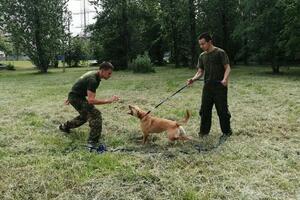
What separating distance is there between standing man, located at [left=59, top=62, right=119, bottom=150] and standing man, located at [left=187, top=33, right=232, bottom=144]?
5.30 feet

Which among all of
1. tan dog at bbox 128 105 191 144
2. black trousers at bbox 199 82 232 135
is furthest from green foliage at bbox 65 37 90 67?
tan dog at bbox 128 105 191 144

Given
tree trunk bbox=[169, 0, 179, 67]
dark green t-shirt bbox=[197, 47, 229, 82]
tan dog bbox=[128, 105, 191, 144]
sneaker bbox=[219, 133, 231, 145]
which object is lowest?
sneaker bbox=[219, 133, 231, 145]

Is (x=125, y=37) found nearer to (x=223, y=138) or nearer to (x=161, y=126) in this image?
(x=223, y=138)

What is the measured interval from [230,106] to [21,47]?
25161mm

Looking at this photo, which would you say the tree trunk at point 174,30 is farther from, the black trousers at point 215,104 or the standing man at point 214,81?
the black trousers at point 215,104

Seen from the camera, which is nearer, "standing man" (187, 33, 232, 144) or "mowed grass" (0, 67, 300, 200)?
"mowed grass" (0, 67, 300, 200)

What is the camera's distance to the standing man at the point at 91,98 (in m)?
6.82

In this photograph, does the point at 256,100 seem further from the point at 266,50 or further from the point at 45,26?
the point at 45,26

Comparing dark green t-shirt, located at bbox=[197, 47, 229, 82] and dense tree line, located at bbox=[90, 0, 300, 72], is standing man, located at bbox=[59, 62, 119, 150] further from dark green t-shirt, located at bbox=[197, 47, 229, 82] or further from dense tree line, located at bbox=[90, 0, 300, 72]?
dense tree line, located at bbox=[90, 0, 300, 72]

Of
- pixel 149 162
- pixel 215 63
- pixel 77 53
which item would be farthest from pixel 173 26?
pixel 149 162

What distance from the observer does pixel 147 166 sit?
19.1 feet

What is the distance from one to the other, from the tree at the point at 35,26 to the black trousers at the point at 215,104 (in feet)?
87.3

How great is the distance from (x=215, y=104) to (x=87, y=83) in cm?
235

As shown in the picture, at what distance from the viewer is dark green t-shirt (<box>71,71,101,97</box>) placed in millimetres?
6910
